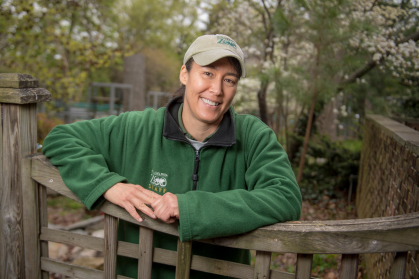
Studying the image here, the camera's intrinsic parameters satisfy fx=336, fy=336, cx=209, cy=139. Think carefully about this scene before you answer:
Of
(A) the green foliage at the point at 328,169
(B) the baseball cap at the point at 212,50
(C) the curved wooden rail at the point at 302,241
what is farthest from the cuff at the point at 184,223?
(A) the green foliage at the point at 328,169

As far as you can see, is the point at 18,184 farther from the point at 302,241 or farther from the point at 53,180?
the point at 302,241

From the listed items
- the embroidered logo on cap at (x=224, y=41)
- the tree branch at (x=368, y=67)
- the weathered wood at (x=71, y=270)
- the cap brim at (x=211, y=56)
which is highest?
the tree branch at (x=368, y=67)

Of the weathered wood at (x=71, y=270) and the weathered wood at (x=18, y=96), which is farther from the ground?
the weathered wood at (x=18, y=96)

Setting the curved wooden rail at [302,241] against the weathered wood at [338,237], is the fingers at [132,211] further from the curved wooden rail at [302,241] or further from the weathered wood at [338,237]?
the weathered wood at [338,237]

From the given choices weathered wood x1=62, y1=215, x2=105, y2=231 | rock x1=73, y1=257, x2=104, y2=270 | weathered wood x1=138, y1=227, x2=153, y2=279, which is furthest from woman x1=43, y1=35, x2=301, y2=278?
weathered wood x1=62, y1=215, x2=105, y2=231

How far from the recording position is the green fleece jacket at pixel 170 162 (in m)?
1.57

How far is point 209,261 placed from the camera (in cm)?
146

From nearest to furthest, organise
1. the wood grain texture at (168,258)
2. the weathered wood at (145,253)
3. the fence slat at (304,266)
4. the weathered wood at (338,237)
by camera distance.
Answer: the weathered wood at (338,237), the fence slat at (304,266), the wood grain texture at (168,258), the weathered wood at (145,253)

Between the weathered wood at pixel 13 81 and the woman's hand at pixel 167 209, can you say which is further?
the weathered wood at pixel 13 81

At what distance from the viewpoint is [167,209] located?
135 cm

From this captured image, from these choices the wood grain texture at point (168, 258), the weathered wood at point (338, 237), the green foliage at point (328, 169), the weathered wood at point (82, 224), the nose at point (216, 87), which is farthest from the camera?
the green foliage at point (328, 169)

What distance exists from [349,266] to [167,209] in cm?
73

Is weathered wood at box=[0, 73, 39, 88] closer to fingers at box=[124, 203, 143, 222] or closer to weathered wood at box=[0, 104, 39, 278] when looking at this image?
weathered wood at box=[0, 104, 39, 278]

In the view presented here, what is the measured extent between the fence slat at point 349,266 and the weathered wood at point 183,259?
61cm
